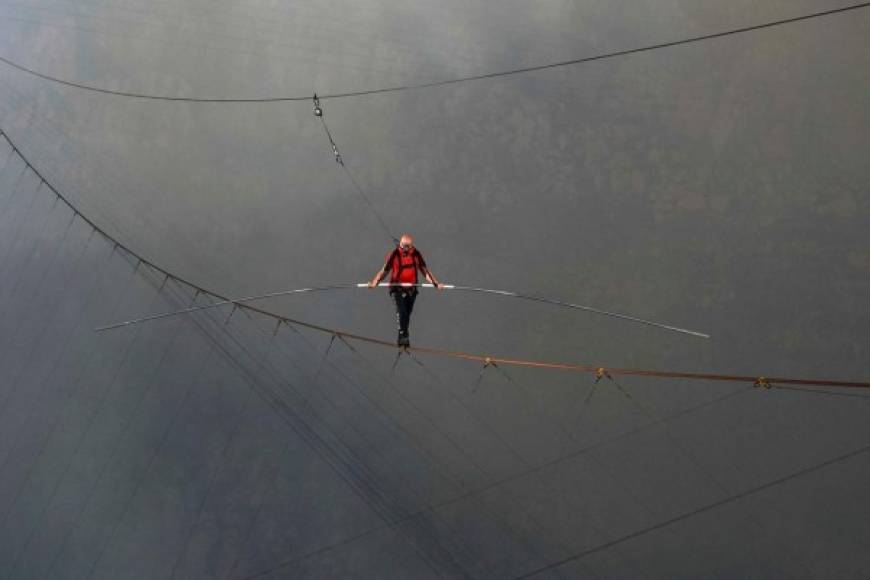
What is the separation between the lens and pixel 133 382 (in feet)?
21.3

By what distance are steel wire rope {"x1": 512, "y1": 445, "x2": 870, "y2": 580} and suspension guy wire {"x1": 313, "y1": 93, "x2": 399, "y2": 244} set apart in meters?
1.99

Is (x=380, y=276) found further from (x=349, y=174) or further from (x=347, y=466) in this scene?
(x=347, y=466)

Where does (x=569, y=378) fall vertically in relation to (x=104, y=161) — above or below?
below

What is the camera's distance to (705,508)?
18.6 feet

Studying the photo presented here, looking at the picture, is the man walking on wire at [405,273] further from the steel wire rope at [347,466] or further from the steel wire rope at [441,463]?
the steel wire rope at [347,466]

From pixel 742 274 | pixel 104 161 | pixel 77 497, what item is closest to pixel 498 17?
pixel 742 274

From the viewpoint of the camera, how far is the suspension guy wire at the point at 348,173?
20.3 feet

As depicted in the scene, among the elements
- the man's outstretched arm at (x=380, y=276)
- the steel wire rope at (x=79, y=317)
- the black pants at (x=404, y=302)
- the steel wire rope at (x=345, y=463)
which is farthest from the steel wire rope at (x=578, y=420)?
the steel wire rope at (x=79, y=317)

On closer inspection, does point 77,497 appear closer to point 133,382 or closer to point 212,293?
point 133,382

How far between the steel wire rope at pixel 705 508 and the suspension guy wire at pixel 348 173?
1.99 metres

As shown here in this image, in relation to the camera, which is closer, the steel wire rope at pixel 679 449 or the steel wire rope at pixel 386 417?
the steel wire rope at pixel 679 449

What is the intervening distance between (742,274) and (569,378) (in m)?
1.09

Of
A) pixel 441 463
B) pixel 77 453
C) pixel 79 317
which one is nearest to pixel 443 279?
pixel 441 463

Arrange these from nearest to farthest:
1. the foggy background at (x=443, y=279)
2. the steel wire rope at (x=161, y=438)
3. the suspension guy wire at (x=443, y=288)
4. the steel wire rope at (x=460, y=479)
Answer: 1. the suspension guy wire at (x=443, y=288)
2. the foggy background at (x=443, y=279)
3. the steel wire rope at (x=460, y=479)
4. the steel wire rope at (x=161, y=438)
